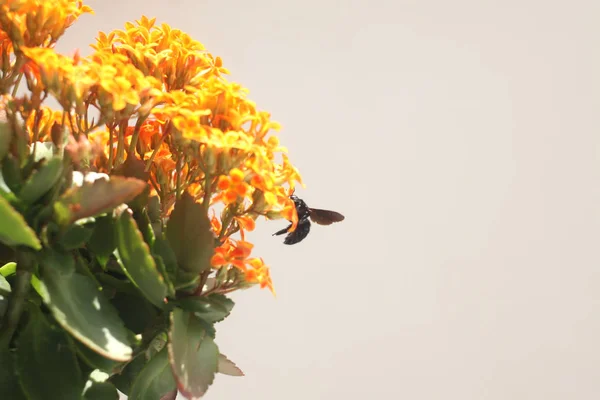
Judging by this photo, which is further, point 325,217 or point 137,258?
point 325,217

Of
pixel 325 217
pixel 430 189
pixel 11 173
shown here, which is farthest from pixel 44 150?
pixel 430 189

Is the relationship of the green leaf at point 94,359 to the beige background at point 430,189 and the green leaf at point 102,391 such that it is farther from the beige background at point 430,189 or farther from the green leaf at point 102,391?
the beige background at point 430,189

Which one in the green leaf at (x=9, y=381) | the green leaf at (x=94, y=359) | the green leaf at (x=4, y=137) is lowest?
the green leaf at (x=9, y=381)

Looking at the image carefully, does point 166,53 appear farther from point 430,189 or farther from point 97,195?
point 430,189

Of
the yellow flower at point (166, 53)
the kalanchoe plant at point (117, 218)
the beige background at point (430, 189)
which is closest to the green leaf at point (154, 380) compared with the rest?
the kalanchoe plant at point (117, 218)

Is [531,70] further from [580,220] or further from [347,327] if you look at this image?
[347,327]
